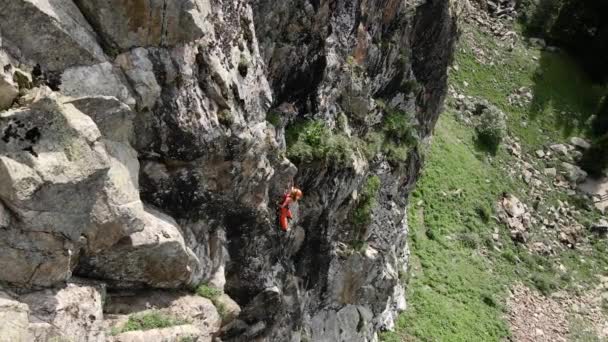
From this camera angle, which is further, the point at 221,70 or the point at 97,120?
the point at 221,70

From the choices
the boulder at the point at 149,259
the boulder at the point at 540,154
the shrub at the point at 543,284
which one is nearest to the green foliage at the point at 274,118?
the boulder at the point at 149,259

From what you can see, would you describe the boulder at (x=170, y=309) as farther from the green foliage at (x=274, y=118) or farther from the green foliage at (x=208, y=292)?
the green foliage at (x=274, y=118)

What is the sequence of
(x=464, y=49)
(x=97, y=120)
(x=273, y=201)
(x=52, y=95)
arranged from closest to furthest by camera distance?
(x=52, y=95), (x=97, y=120), (x=273, y=201), (x=464, y=49)

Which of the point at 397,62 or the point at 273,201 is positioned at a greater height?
the point at 397,62

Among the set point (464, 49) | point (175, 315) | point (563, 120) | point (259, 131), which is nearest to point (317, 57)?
point (259, 131)

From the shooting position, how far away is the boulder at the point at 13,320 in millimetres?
9812

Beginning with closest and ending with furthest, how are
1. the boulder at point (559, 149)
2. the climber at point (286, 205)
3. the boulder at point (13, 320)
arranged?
the boulder at point (13, 320), the climber at point (286, 205), the boulder at point (559, 149)

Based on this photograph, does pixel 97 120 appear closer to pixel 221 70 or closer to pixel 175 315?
pixel 221 70

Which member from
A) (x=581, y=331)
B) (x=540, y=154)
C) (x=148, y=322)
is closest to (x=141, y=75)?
(x=148, y=322)

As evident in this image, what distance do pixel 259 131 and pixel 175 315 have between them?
614 cm

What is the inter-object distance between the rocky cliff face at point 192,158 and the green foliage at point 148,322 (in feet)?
0.85

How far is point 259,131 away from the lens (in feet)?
55.3

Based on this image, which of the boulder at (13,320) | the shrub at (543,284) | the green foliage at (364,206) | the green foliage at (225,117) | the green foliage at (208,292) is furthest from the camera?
the shrub at (543,284)

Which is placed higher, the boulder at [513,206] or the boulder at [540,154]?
the boulder at [540,154]
